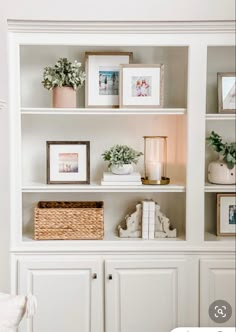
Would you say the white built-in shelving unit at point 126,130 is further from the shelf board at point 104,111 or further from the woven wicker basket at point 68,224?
the woven wicker basket at point 68,224

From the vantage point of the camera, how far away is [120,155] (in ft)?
9.28

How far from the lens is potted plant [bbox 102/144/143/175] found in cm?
283

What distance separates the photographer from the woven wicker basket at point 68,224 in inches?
112

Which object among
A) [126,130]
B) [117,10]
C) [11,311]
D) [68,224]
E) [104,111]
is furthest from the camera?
[126,130]

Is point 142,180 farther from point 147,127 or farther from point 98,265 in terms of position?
point 98,265

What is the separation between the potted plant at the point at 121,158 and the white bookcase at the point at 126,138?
0.11 m

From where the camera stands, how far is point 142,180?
2.92 m

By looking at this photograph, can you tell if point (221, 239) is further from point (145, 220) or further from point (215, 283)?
point (145, 220)

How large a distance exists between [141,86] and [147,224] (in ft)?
2.51

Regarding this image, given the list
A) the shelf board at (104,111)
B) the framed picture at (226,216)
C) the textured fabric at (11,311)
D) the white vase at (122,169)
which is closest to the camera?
the textured fabric at (11,311)

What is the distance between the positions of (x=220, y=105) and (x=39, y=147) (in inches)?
42.3

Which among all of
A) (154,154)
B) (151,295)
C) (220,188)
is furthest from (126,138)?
(151,295)

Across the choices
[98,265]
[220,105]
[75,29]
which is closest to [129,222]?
[98,265]

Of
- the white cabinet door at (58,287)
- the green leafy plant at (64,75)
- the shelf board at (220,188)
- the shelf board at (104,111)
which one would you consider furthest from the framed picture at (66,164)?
the shelf board at (220,188)
